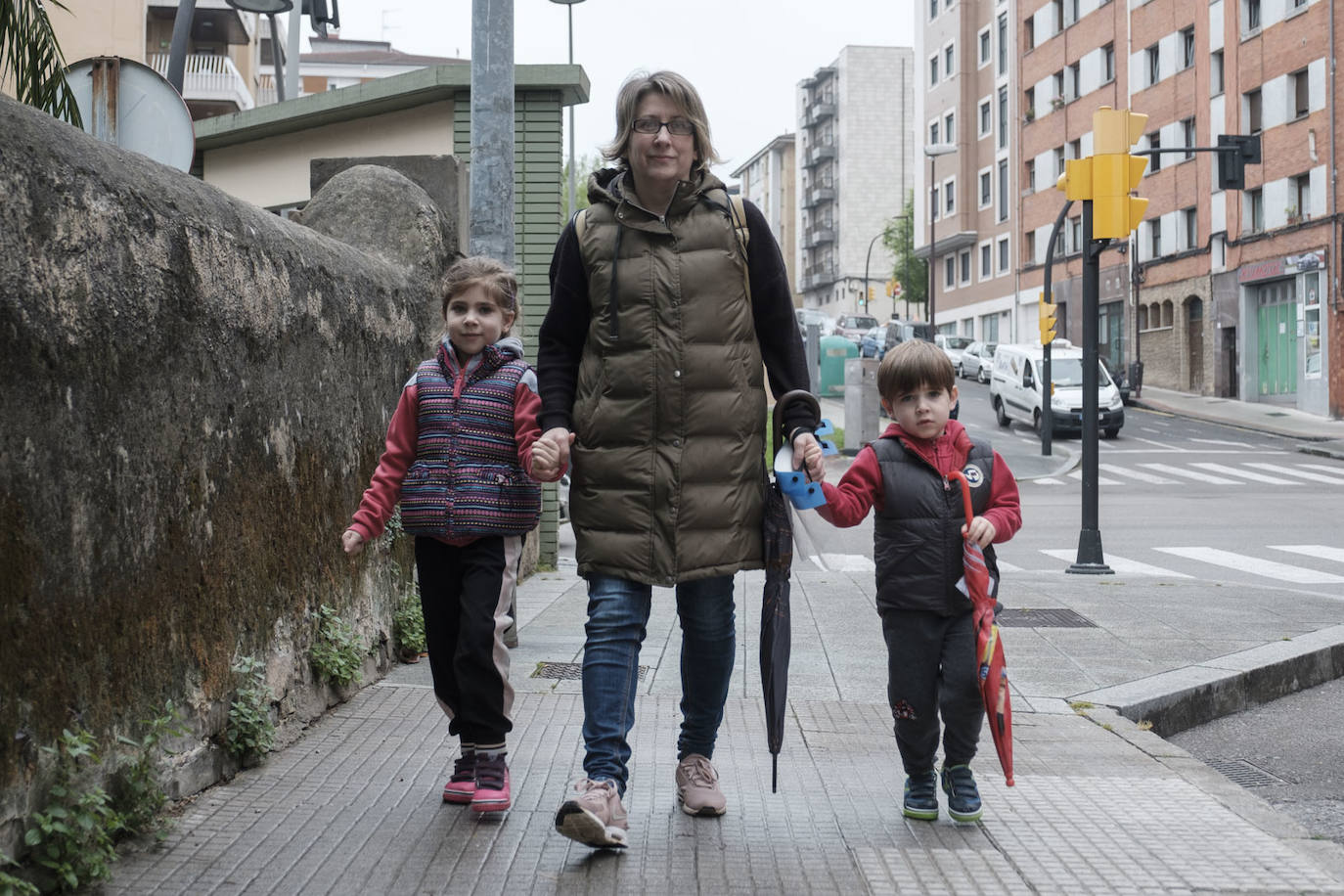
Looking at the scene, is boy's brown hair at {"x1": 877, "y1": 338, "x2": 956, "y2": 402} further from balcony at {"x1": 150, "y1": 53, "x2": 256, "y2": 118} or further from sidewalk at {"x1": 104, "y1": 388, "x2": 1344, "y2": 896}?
A: balcony at {"x1": 150, "y1": 53, "x2": 256, "y2": 118}

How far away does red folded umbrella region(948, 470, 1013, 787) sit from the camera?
4.05 meters

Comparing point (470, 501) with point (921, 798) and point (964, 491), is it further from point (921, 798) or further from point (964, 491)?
point (921, 798)

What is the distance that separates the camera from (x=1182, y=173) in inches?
1809

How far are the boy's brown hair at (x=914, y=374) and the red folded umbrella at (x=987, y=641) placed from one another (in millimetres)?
292

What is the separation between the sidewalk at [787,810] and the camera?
3547mm

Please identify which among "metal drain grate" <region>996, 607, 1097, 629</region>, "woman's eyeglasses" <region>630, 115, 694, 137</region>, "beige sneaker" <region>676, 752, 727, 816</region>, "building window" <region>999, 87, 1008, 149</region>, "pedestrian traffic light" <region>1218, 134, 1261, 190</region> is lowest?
"metal drain grate" <region>996, 607, 1097, 629</region>

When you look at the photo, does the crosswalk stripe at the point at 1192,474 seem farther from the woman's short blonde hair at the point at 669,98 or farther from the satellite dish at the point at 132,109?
the woman's short blonde hair at the point at 669,98

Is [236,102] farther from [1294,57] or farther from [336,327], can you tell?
[336,327]

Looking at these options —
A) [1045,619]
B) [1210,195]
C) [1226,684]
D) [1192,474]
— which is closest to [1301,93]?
[1210,195]

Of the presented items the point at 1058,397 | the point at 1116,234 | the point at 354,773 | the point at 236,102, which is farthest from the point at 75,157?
the point at 236,102

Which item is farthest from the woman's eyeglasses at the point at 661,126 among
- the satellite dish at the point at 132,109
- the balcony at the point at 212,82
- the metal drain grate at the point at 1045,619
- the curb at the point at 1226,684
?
the balcony at the point at 212,82

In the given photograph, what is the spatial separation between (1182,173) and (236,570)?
45.7 meters

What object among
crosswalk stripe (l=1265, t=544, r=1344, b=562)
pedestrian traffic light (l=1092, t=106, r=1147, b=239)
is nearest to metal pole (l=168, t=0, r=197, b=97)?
pedestrian traffic light (l=1092, t=106, r=1147, b=239)

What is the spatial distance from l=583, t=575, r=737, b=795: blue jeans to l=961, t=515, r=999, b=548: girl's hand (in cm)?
67
